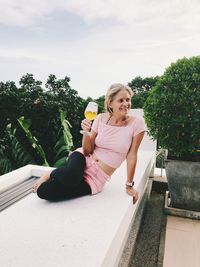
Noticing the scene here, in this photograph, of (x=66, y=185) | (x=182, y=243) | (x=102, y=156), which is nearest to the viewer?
(x=66, y=185)

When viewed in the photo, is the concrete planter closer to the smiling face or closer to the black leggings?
the smiling face

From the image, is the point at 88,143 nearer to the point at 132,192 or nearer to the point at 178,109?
the point at 132,192

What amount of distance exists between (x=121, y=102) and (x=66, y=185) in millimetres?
998

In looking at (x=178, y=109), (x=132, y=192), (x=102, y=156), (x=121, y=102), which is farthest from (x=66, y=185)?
(x=178, y=109)

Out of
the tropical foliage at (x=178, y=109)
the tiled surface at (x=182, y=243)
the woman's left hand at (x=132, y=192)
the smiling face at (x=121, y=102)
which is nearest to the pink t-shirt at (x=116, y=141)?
the smiling face at (x=121, y=102)

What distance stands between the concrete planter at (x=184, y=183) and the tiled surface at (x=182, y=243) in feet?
0.74

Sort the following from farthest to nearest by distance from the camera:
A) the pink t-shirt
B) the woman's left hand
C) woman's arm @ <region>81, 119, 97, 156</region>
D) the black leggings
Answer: woman's arm @ <region>81, 119, 97, 156</region> → the pink t-shirt → the woman's left hand → the black leggings

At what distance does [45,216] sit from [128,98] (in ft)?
4.54

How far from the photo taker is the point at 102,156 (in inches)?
96.0

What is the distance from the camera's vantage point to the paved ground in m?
2.48

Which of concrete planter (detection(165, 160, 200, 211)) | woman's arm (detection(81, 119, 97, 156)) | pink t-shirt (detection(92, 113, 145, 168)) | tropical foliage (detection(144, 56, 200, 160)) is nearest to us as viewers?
pink t-shirt (detection(92, 113, 145, 168))

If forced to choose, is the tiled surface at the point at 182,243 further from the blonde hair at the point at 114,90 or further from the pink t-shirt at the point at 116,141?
the blonde hair at the point at 114,90

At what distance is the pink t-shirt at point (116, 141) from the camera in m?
2.38

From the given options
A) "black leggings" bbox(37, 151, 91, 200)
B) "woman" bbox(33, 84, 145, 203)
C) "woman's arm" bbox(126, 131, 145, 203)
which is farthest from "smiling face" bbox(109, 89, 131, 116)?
"black leggings" bbox(37, 151, 91, 200)
